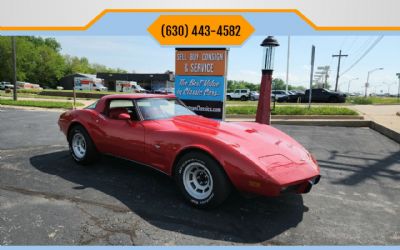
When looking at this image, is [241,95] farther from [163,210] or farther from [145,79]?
[145,79]

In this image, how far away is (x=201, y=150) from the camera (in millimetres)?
3705

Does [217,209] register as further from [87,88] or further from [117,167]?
[87,88]

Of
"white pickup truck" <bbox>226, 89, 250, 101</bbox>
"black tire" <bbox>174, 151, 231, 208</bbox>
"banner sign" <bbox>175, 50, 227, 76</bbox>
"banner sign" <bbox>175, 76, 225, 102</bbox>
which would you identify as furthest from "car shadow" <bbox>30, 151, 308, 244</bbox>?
"white pickup truck" <bbox>226, 89, 250, 101</bbox>

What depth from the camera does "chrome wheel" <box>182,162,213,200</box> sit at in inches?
148

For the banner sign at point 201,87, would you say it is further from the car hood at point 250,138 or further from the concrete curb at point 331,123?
the concrete curb at point 331,123

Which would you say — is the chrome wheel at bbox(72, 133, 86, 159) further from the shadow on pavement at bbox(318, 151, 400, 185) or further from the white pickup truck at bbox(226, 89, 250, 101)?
the white pickup truck at bbox(226, 89, 250, 101)

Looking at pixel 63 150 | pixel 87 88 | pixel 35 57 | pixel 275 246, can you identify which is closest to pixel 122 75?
pixel 87 88

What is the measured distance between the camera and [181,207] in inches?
151

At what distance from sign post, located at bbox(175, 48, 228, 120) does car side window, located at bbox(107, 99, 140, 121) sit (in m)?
2.57

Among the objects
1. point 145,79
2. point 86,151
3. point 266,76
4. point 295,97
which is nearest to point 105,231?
point 86,151

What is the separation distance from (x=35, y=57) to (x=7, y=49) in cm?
904

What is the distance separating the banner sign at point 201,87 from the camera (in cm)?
757

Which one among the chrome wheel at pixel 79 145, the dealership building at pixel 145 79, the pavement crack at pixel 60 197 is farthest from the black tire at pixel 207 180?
the dealership building at pixel 145 79

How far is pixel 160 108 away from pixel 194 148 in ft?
4.59
